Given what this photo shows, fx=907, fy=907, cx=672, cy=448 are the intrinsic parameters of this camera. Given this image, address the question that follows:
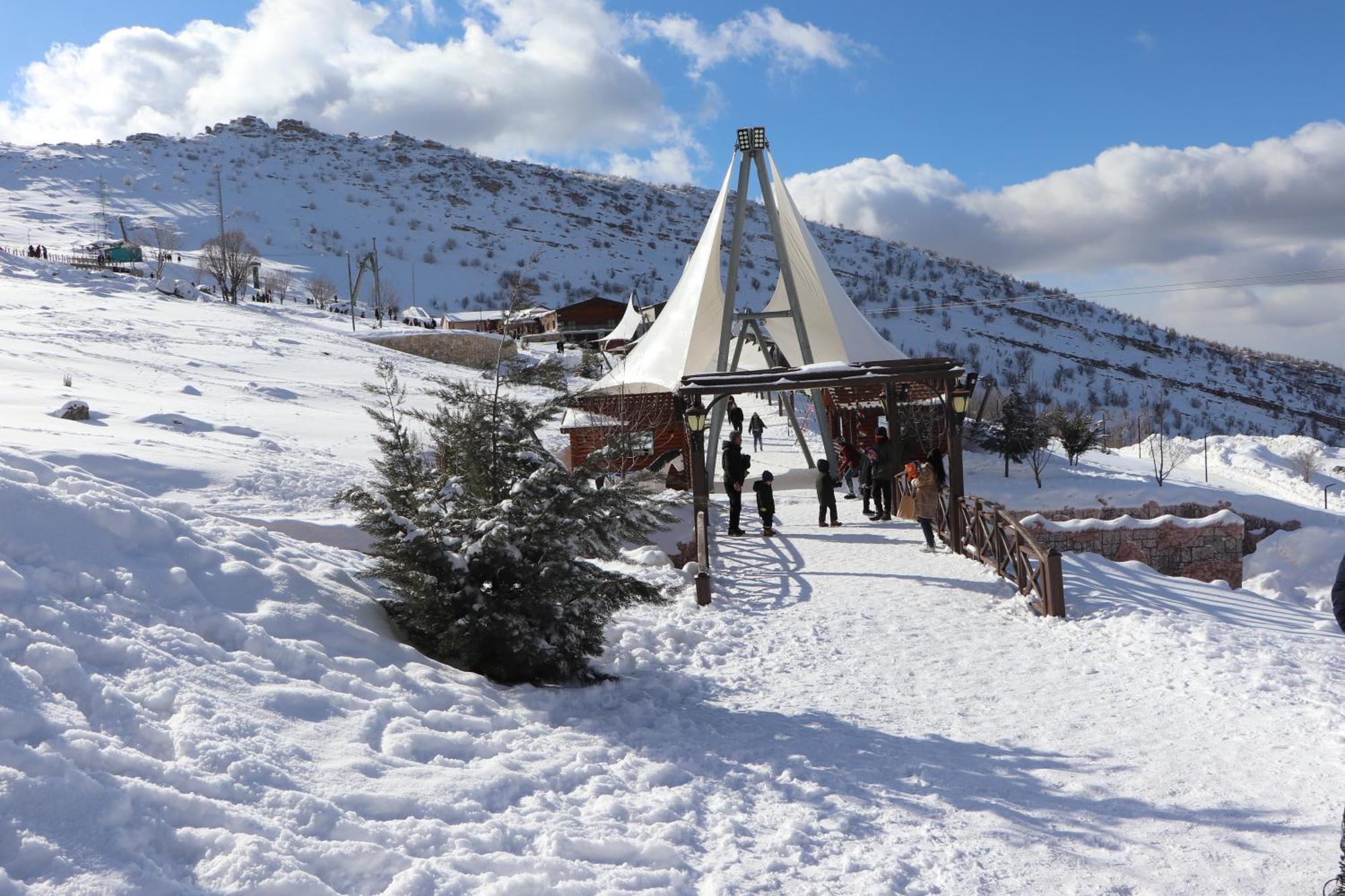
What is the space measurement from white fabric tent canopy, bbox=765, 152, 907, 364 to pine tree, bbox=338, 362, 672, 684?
1072 cm

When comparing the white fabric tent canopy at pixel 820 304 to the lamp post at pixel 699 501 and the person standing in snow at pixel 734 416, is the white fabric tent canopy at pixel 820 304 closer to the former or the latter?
the person standing in snow at pixel 734 416

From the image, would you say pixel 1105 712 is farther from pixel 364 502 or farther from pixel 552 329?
pixel 552 329

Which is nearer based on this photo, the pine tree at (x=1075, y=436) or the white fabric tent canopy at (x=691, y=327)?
the white fabric tent canopy at (x=691, y=327)

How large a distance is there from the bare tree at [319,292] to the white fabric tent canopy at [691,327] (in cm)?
3982

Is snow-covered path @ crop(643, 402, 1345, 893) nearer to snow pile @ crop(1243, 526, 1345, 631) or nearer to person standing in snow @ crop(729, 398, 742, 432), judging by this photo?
snow pile @ crop(1243, 526, 1345, 631)

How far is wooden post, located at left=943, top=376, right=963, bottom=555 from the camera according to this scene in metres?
10.7

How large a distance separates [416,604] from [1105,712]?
170 inches

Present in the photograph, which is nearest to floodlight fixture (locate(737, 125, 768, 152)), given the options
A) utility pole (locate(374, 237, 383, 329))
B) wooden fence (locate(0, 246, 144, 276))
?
utility pole (locate(374, 237, 383, 329))

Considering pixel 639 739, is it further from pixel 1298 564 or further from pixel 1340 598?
pixel 1298 564

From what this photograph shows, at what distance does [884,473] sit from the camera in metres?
12.9

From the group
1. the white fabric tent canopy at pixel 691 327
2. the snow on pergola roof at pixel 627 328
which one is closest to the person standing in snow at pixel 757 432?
the white fabric tent canopy at pixel 691 327

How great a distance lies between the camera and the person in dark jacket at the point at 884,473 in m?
12.8

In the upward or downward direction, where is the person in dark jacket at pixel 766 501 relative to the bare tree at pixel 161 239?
downward

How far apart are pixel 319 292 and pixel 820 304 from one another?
157 ft
